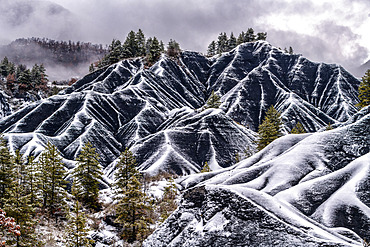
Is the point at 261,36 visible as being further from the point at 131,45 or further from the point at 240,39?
the point at 131,45

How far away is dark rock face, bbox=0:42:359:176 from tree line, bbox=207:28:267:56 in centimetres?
1351

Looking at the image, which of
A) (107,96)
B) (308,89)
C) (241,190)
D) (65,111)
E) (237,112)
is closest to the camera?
(241,190)

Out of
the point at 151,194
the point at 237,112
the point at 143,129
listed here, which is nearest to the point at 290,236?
the point at 151,194

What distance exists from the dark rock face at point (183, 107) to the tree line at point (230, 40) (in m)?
13.5

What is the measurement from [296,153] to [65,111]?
211ft

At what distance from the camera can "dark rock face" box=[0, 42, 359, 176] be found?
5694 centimetres

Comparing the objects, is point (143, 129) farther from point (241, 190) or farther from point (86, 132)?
point (241, 190)

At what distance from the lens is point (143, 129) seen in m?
68.9

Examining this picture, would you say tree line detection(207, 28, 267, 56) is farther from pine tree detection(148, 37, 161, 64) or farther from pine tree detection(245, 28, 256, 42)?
pine tree detection(148, 37, 161, 64)

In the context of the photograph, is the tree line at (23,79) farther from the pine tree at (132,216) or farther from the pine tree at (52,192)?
the pine tree at (132,216)

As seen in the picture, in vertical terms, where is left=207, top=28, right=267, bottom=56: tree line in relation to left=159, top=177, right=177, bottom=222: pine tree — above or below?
above

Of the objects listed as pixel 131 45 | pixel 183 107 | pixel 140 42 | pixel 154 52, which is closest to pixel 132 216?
pixel 183 107

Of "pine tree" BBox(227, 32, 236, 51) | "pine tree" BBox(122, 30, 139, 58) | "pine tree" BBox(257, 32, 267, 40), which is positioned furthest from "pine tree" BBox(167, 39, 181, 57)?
"pine tree" BBox(257, 32, 267, 40)

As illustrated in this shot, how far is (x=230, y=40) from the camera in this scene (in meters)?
146
